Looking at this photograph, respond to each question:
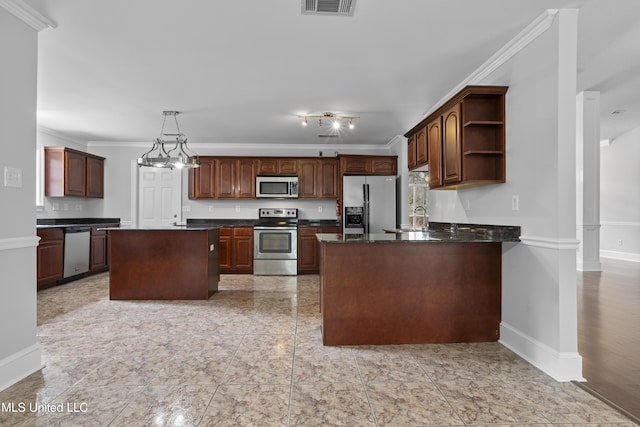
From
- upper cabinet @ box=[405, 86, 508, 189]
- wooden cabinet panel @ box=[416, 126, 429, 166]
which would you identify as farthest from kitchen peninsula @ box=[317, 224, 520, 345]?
wooden cabinet panel @ box=[416, 126, 429, 166]

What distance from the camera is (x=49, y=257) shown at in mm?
4797

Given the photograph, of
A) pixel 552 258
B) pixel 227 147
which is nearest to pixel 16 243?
pixel 552 258

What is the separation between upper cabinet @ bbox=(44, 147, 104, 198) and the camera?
548cm

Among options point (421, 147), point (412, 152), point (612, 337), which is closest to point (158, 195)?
point (412, 152)

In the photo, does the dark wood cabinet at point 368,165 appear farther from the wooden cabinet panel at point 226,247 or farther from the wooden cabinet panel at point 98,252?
the wooden cabinet panel at point 98,252

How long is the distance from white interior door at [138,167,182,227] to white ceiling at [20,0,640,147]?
171cm

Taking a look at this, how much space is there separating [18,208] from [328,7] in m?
2.46

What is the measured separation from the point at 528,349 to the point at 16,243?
3630mm

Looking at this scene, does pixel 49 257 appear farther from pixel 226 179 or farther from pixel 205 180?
pixel 226 179

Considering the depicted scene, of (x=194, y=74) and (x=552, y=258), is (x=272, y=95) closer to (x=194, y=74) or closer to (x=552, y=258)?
(x=194, y=74)

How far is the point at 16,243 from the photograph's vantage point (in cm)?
220

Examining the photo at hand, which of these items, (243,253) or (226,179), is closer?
(243,253)

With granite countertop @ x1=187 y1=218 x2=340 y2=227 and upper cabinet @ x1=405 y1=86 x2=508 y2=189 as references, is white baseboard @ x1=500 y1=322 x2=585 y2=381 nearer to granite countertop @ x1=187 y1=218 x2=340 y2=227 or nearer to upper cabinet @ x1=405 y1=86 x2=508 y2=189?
upper cabinet @ x1=405 y1=86 x2=508 y2=189

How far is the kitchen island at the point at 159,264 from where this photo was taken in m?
4.23
